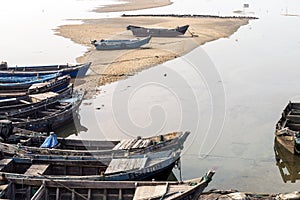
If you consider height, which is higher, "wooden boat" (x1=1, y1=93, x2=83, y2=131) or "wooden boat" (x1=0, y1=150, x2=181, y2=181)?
"wooden boat" (x1=0, y1=150, x2=181, y2=181)

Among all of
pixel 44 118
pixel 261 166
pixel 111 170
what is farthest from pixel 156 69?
pixel 111 170

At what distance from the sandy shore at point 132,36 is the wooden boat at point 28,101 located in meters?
6.43

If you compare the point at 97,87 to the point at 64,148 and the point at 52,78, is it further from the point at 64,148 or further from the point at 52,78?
the point at 64,148

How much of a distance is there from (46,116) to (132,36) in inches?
1166

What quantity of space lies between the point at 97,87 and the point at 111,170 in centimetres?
1675

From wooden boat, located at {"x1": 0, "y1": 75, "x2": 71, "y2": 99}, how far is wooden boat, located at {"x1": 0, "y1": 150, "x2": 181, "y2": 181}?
9398 mm

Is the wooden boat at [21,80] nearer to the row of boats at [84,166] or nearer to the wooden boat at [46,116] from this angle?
the wooden boat at [46,116]

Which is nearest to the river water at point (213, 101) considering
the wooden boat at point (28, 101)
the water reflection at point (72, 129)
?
the water reflection at point (72, 129)

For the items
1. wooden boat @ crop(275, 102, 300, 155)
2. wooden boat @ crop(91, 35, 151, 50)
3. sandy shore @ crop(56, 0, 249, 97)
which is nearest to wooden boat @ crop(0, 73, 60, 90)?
sandy shore @ crop(56, 0, 249, 97)

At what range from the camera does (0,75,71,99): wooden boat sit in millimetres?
23953

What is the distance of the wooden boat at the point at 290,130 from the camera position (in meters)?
18.3

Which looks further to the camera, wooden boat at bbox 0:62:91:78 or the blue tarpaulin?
wooden boat at bbox 0:62:91:78

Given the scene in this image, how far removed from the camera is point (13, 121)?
20203mm

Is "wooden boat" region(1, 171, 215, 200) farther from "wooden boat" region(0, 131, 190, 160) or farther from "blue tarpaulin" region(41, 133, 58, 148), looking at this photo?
"blue tarpaulin" region(41, 133, 58, 148)
